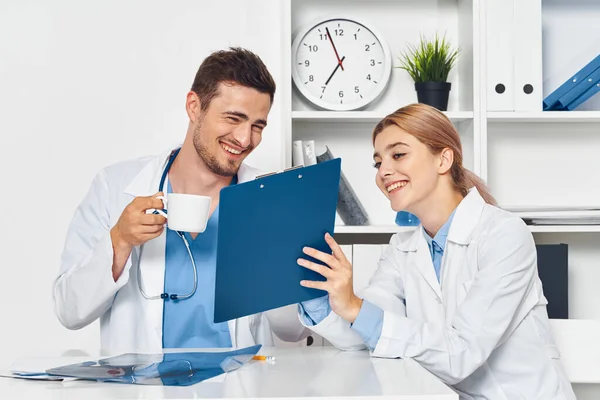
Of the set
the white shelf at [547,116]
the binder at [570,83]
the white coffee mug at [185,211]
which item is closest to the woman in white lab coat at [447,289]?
the white coffee mug at [185,211]

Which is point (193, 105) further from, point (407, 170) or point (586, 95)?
point (586, 95)

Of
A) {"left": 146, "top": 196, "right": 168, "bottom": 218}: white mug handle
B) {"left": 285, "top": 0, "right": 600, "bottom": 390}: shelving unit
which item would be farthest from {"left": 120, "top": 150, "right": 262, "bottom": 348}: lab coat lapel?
{"left": 285, "top": 0, "right": 600, "bottom": 390}: shelving unit

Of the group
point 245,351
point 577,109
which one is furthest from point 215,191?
point 577,109

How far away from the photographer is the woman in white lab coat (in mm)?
1570

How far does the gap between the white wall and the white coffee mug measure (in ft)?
3.77

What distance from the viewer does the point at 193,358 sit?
1.49 m

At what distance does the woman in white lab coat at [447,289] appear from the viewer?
1570 mm

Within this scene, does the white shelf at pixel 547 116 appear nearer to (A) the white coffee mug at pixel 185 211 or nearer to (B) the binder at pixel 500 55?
(B) the binder at pixel 500 55

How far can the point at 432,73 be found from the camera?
2615mm

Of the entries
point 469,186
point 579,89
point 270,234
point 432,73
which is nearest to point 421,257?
point 469,186

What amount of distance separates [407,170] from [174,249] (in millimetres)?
614

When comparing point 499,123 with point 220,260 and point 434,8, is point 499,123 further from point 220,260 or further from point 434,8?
point 220,260

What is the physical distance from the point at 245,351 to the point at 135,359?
22 cm

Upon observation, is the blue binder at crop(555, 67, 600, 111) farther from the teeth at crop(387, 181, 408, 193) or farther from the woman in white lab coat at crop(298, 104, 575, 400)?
the teeth at crop(387, 181, 408, 193)
